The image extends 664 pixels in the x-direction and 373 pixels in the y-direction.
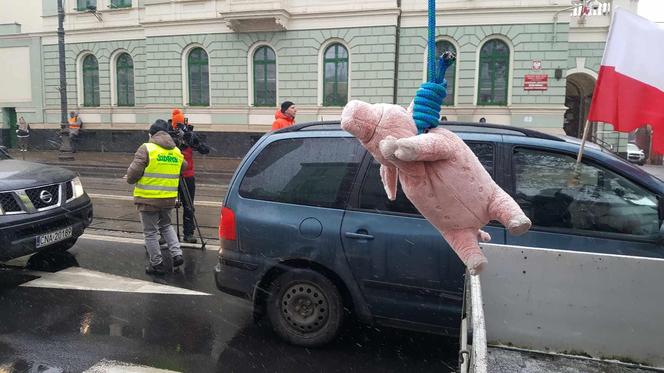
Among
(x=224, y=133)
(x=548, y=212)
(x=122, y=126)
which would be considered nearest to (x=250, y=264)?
(x=548, y=212)

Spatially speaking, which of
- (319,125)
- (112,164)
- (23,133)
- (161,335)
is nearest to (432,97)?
(319,125)

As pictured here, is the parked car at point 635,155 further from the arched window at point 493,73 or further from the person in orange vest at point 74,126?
the person in orange vest at point 74,126

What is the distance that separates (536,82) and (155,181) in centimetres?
1784

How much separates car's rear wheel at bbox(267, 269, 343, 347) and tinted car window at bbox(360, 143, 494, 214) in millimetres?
693

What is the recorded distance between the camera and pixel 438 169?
5.18 feet

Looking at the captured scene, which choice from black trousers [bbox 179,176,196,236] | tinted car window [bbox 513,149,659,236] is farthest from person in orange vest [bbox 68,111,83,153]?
tinted car window [bbox 513,149,659,236]

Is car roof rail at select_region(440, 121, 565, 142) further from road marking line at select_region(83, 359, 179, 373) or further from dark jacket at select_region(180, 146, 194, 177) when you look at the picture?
dark jacket at select_region(180, 146, 194, 177)

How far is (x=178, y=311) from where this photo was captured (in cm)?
482

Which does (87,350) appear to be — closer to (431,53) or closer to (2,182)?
(2,182)

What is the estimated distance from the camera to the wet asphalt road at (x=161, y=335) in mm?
3795

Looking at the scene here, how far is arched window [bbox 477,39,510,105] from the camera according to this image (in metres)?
20.2

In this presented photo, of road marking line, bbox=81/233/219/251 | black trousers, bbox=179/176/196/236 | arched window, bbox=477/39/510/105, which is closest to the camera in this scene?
road marking line, bbox=81/233/219/251

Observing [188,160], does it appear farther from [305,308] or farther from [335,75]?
[335,75]

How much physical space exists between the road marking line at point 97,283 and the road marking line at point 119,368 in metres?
1.54
